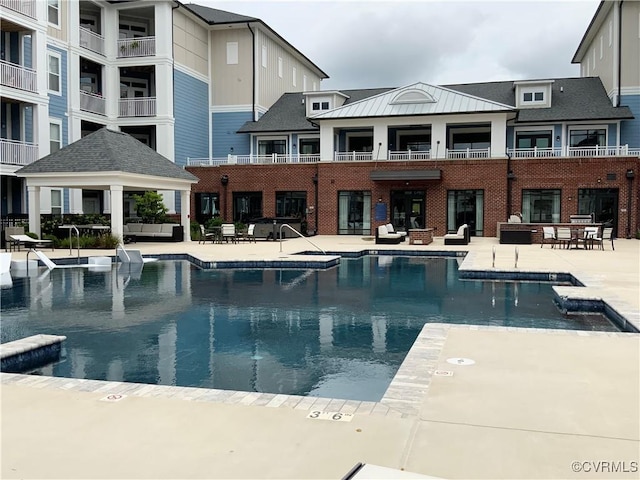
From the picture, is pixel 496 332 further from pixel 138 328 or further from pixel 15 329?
pixel 15 329

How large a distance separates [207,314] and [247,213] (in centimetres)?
2096

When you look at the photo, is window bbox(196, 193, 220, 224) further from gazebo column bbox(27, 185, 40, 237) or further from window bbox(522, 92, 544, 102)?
window bbox(522, 92, 544, 102)

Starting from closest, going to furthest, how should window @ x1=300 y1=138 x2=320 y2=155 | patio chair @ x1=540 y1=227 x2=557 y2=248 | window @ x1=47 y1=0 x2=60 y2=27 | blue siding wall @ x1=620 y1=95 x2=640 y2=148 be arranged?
1. patio chair @ x1=540 y1=227 x2=557 y2=248
2. window @ x1=47 y1=0 x2=60 y2=27
3. blue siding wall @ x1=620 y1=95 x2=640 y2=148
4. window @ x1=300 y1=138 x2=320 y2=155

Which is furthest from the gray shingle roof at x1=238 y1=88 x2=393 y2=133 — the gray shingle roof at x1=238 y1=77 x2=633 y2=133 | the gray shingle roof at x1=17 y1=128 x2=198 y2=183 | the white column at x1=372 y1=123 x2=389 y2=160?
the gray shingle roof at x1=17 y1=128 x2=198 y2=183

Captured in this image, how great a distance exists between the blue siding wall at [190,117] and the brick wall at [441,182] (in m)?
1.83

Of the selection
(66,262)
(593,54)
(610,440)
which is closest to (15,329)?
(610,440)

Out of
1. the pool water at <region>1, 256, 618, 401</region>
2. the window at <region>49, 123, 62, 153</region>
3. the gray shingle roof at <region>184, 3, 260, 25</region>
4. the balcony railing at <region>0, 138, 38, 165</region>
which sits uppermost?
the gray shingle roof at <region>184, 3, 260, 25</region>

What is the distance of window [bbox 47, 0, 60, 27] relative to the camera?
980 inches

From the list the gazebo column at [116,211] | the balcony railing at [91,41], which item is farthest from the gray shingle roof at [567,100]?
the gazebo column at [116,211]

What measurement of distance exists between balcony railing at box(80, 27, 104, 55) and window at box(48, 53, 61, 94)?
253cm

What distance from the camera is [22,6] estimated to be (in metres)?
22.2

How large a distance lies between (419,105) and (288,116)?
8.42 metres

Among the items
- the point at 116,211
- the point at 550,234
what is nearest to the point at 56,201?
the point at 116,211

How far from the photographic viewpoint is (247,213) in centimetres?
3034
